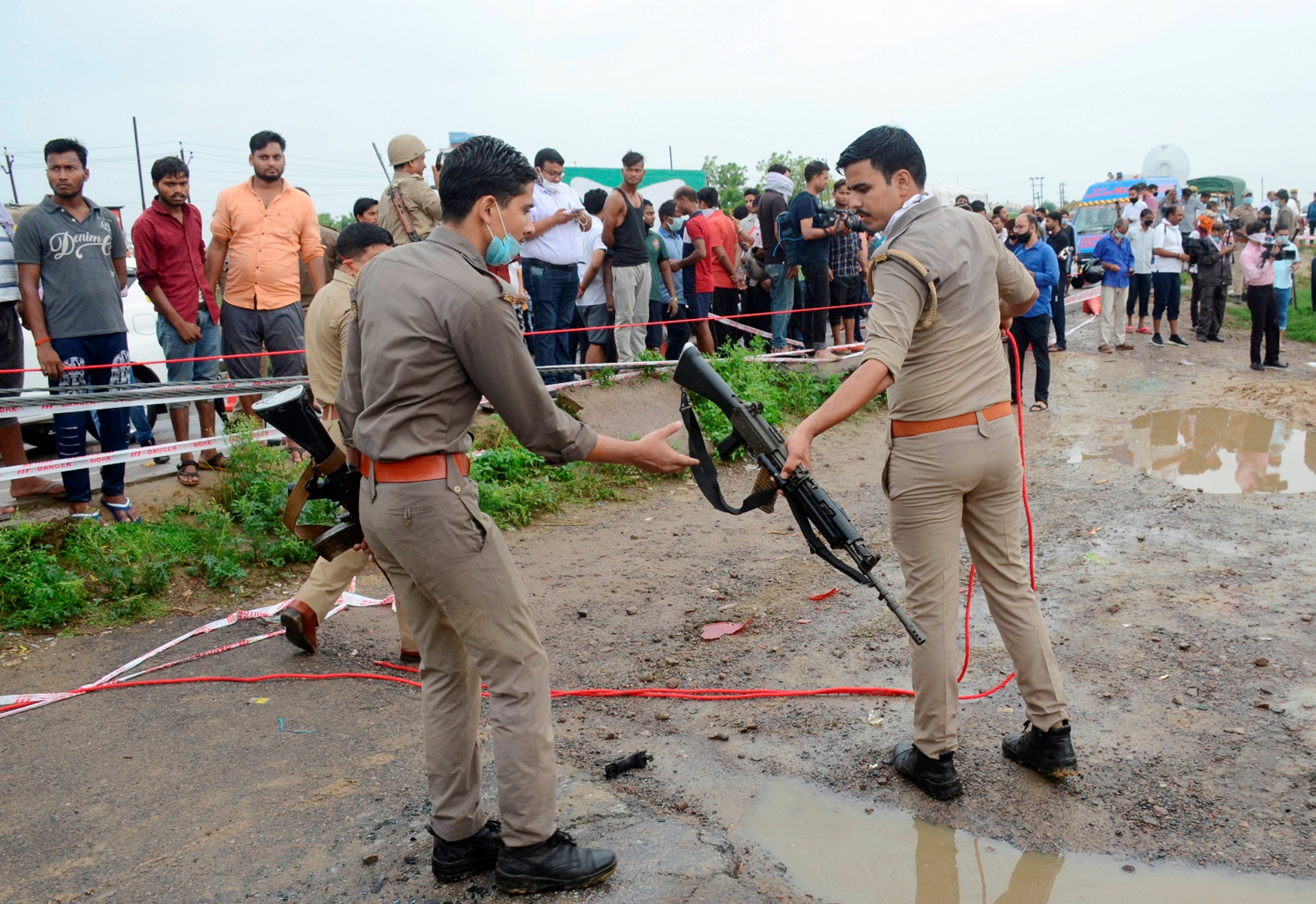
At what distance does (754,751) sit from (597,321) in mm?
6632

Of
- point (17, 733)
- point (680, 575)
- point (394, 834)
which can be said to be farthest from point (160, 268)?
point (394, 834)

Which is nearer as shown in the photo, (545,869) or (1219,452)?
(545,869)

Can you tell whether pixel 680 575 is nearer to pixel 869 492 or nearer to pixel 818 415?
pixel 869 492

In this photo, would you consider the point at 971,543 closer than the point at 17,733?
Yes

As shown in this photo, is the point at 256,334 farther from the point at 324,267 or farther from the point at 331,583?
the point at 331,583

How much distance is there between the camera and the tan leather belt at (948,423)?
130 inches

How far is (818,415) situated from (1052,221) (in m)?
14.1

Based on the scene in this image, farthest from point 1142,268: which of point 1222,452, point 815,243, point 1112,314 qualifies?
point 815,243

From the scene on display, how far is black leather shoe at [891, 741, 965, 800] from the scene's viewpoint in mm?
3406

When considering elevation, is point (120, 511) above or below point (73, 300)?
below

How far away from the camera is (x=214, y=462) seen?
685cm

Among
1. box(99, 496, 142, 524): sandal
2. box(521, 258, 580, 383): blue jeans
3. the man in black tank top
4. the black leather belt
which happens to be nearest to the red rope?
box(99, 496, 142, 524): sandal

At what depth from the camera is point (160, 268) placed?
6.79 meters

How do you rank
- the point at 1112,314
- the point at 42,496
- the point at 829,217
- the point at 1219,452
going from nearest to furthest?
1. the point at 42,496
2. the point at 1219,452
3. the point at 829,217
4. the point at 1112,314
